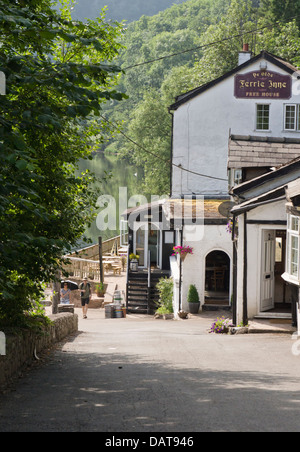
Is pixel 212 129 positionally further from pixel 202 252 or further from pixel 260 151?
pixel 260 151

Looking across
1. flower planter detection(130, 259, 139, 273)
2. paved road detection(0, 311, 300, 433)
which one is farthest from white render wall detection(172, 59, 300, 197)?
paved road detection(0, 311, 300, 433)

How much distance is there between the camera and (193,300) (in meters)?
22.3

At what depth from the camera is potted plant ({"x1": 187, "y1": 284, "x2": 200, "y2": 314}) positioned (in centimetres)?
2217

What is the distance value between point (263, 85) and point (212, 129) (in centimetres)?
317

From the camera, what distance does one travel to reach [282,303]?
18844mm

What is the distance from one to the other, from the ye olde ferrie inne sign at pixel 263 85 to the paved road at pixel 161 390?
18405 millimetres

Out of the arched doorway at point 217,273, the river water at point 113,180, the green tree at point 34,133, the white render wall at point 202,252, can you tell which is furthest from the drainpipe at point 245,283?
the river water at point 113,180

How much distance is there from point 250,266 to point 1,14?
12.5m

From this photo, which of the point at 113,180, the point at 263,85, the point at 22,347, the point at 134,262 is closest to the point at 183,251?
the point at 134,262

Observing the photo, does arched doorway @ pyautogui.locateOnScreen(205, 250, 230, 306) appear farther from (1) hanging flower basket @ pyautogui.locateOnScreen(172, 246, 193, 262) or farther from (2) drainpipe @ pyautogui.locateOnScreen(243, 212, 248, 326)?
(2) drainpipe @ pyautogui.locateOnScreen(243, 212, 248, 326)

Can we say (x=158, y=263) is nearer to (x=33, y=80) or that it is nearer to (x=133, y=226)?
(x=133, y=226)

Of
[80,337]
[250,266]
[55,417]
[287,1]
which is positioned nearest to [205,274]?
[250,266]

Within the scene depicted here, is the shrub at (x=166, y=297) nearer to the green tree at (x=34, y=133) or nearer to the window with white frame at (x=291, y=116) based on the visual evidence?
the window with white frame at (x=291, y=116)

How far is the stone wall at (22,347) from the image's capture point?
9.07 m
